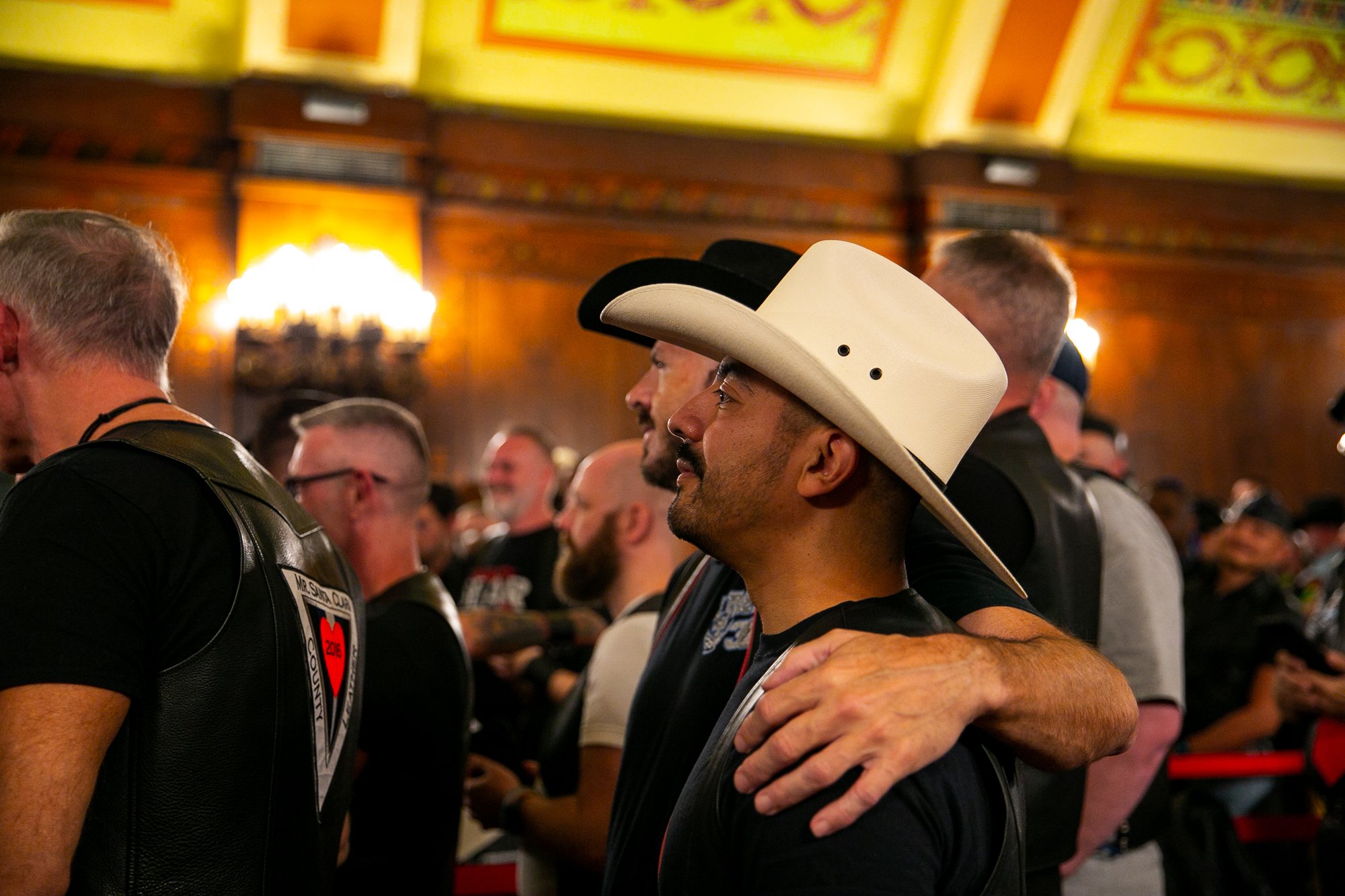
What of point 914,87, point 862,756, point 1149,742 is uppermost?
point 914,87

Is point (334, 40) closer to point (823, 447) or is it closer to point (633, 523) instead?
point (633, 523)

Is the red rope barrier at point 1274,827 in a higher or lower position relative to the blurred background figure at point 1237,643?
lower

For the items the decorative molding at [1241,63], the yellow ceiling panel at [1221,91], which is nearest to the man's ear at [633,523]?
the yellow ceiling panel at [1221,91]

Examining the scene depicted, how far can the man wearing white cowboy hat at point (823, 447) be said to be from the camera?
1.33 meters

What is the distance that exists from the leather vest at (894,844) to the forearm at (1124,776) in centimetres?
126

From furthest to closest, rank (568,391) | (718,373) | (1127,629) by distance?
(568,391) → (1127,629) → (718,373)

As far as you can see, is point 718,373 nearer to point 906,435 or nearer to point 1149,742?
point 906,435

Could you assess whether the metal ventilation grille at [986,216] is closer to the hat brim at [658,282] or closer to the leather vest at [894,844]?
Answer: the hat brim at [658,282]

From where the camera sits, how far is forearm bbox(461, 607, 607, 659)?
323 centimetres

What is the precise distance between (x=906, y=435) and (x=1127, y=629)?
1.48 metres

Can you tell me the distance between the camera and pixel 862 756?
111 cm

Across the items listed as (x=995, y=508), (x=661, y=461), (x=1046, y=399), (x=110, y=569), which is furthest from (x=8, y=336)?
(x=1046, y=399)

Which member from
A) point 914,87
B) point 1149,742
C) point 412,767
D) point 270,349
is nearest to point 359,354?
point 270,349

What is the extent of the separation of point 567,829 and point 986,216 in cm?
629
